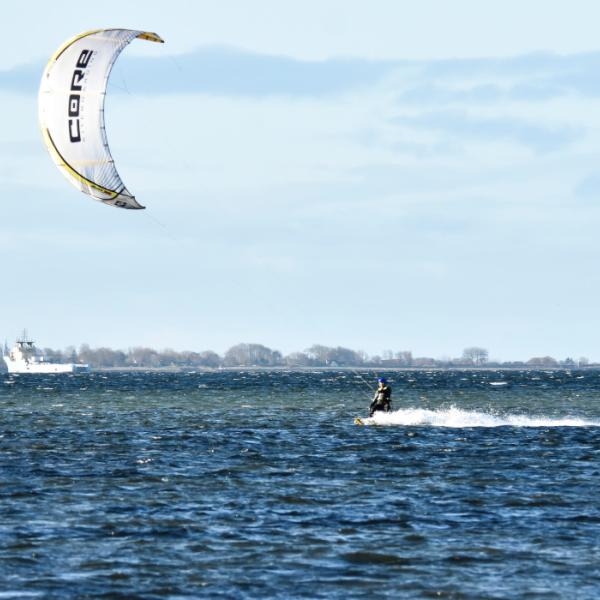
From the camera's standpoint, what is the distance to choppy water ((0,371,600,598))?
63.4 feet

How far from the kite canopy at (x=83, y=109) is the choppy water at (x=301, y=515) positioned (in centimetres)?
825

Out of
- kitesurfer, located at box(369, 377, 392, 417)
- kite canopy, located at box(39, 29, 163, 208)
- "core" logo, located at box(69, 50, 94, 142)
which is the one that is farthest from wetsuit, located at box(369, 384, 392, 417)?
"core" logo, located at box(69, 50, 94, 142)

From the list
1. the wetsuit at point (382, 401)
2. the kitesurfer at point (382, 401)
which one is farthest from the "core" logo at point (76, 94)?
the wetsuit at point (382, 401)

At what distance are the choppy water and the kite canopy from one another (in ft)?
27.1

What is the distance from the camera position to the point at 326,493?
29078mm

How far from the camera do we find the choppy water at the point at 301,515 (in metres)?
19.3

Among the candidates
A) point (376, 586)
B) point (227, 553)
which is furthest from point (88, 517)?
point (376, 586)

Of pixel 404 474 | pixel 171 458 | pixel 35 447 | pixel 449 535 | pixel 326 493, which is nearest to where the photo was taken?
pixel 449 535

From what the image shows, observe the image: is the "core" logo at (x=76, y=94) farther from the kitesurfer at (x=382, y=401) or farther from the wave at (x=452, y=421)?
the wave at (x=452, y=421)

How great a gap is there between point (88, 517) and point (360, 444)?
1891 centimetres

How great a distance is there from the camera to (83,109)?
3728 cm

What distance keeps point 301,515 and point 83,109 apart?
16.5m

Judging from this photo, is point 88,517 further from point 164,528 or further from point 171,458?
point 171,458

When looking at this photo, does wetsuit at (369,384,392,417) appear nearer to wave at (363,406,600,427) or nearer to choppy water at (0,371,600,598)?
wave at (363,406,600,427)
